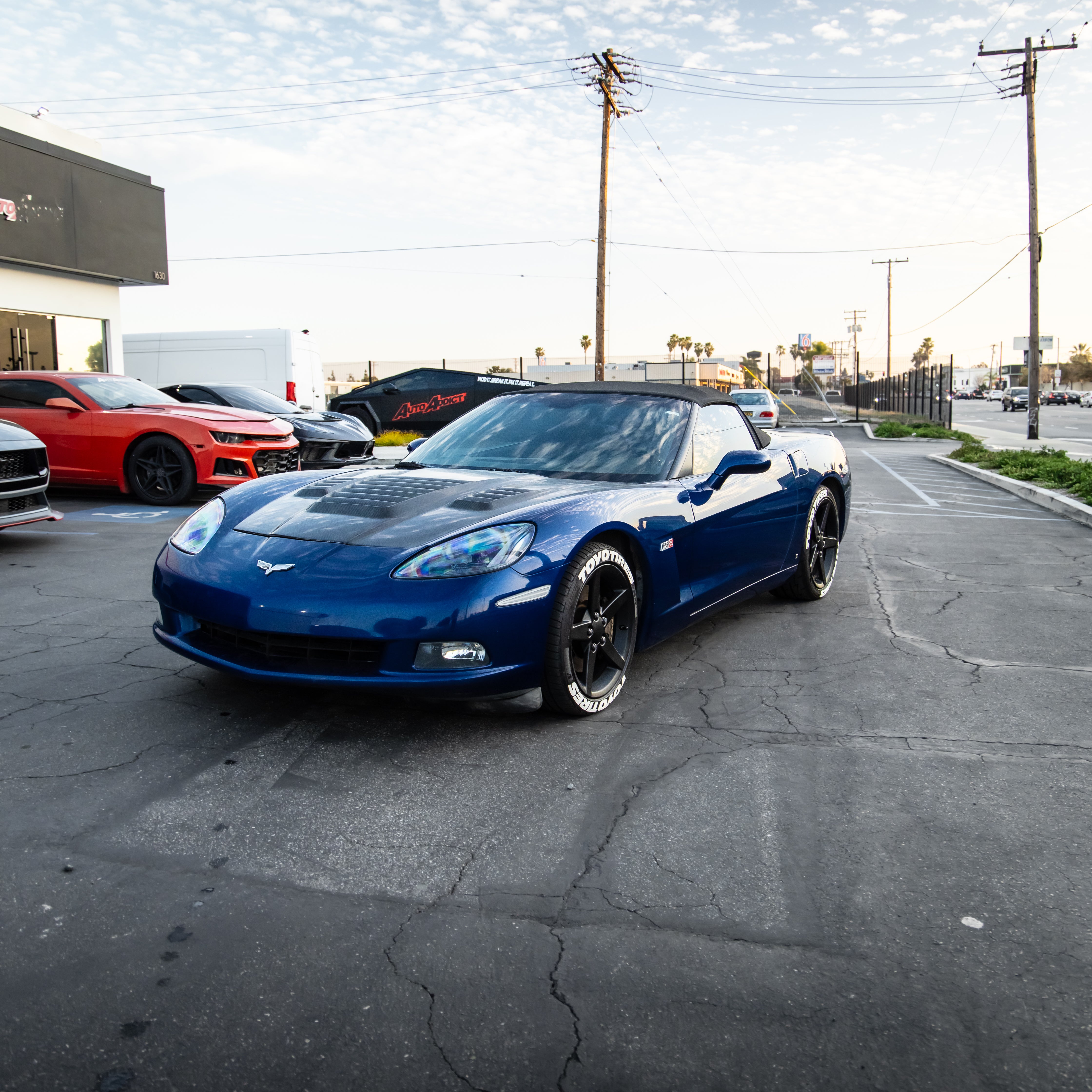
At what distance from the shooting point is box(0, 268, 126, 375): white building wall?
16844 millimetres

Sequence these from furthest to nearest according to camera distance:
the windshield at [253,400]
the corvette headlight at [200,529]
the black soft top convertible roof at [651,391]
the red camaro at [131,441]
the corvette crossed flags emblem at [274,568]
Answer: the windshield at [253,400], the red camaro at [131,441], the black soft top convertible roof at [651,391], the corvette headlight at [200,529], the corvette crossed flags emblem at [274,568]

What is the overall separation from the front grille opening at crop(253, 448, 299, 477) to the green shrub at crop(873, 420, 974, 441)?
20.5m

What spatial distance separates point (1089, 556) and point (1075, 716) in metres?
4.71

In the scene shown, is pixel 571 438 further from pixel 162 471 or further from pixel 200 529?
pixel 162 471

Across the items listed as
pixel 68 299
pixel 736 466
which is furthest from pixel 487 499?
pixel 68 299

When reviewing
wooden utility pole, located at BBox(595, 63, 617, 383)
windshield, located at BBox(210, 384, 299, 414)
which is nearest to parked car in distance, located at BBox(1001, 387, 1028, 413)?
wooden utility pole, located at BBox(595, 63, 617, 383)

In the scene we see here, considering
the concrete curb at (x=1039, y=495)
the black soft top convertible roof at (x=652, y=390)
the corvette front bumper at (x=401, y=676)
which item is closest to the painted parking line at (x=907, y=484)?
the concrete curb at (x=1039, y=495)

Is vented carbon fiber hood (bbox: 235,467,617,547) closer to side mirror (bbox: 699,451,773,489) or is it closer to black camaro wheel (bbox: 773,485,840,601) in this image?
side mirror (bbox: 699,451,773,489)

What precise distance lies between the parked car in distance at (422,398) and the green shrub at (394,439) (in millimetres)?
266

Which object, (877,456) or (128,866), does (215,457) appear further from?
(877,456)

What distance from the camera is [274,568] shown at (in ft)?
11.8

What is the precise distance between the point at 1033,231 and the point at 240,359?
820 inches

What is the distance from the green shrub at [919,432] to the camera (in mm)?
28359

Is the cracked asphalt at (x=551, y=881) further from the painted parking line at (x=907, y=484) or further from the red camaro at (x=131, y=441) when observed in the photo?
the painted parking line at (x=907, y=484)
